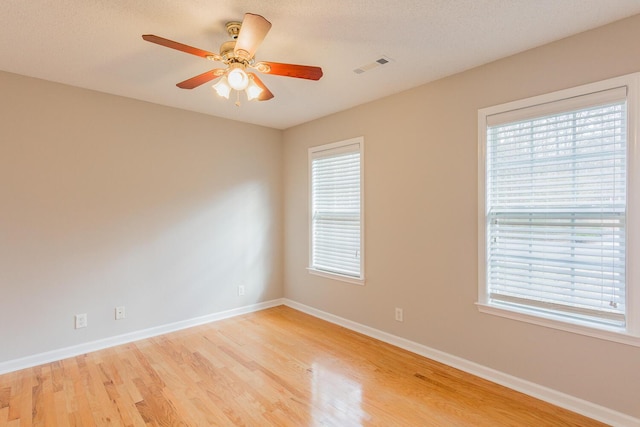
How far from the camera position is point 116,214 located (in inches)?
129

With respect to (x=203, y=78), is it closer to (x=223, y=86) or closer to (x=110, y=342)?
(x=223, y=86)

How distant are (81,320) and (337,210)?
2876 millimetres

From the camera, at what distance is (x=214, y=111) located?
3848mm

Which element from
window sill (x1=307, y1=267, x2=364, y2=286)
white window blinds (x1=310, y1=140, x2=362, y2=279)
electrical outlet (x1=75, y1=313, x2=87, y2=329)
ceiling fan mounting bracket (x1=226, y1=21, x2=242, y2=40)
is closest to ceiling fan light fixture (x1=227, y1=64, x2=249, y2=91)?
ceiling fan mounting bracket (x1=226, y1=21, x2=242, y2=40)

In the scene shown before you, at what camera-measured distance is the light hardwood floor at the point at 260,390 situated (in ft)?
6.93

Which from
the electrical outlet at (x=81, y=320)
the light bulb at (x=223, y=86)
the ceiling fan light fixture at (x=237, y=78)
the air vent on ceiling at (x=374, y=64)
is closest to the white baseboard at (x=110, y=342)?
the electrical outlet at (x=81, y=320)

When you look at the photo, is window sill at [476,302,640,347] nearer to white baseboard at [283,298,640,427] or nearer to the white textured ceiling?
white baseboard at [283,298,640,427]

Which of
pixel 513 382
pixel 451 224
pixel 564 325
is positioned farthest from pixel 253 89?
pixel 513 382

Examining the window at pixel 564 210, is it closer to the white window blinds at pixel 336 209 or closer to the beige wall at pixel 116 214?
the white window blinds at pixel 336 209

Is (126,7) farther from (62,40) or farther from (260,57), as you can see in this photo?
(260,57)

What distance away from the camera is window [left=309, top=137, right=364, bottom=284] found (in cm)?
373

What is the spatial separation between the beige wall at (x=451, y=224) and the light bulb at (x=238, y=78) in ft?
5.85

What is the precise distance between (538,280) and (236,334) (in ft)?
9.59

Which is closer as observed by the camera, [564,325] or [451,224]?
[564,325]
